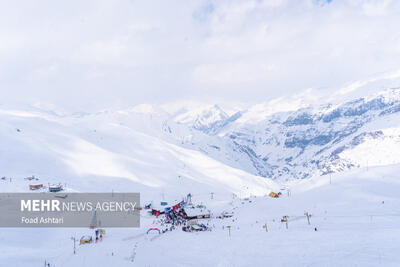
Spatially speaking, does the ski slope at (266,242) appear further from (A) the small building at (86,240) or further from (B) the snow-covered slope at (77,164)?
(B) the snow-covered slope at (77,164)

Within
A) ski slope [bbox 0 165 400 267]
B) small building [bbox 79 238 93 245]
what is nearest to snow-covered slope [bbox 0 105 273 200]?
small building [bbox 79 238 93 245]

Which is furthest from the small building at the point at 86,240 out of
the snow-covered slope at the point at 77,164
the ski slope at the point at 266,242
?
the snow-covered slope at the point at 77,164

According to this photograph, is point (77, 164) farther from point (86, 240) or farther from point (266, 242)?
point (266, 242)

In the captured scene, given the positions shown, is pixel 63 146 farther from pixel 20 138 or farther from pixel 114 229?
pixel 114 229

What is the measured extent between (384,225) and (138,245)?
106 feet

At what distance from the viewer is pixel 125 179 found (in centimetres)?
14162

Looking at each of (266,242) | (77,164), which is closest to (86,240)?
(266,242)

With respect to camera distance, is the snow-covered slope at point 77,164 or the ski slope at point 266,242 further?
the snow-covered slope at point 77,164

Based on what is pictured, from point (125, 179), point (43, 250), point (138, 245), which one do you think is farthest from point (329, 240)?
point (125, 179)

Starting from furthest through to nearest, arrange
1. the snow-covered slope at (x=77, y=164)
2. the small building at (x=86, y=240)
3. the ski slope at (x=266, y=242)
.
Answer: the snow-covered slope at (x=77, y=164), the small building at (x=86, y=240), the ski slope at (x=266, y=242)

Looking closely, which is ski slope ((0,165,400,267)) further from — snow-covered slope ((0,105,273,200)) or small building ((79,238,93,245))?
snow-covered slope ((0,105,273,200))

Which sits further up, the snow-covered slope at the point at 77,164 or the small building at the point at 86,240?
the snow-covered slope at the point at 77,164

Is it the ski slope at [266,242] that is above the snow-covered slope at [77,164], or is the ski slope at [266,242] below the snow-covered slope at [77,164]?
below

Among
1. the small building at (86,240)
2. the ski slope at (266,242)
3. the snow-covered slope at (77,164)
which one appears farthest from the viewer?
the snow-covered slope at (77,164)
